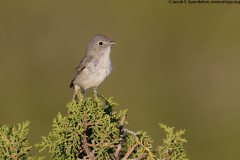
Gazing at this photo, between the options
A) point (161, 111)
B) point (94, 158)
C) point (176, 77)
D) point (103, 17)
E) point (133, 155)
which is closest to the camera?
point (94, 158)

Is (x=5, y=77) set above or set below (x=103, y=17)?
below

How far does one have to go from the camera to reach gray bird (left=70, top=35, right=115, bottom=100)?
340 inches

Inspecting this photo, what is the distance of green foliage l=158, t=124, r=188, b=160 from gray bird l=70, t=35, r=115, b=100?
348 centimetres

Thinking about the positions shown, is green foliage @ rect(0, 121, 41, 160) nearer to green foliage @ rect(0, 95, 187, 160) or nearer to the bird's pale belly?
green foliage @ rect(0, 95, 187, 160)

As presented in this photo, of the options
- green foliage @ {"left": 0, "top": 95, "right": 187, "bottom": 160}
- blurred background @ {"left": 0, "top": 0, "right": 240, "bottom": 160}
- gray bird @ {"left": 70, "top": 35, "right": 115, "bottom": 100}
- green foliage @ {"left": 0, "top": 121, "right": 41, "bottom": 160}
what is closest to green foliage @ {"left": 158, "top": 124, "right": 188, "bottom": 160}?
green foliage @ {"left": 0, "top": 95, "right": 187, "bottom": 160}

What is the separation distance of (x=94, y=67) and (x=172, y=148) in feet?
12.5

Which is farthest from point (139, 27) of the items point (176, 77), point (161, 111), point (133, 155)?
point (133, 155)

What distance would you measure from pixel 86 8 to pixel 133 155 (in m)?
12.7

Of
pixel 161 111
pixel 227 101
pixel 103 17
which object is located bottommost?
pixel 161 111

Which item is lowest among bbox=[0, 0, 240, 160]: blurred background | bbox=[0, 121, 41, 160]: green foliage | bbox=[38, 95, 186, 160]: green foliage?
bbox=[0, 121, 41, 160]: green foliage

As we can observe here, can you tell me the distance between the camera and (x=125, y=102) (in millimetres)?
15125

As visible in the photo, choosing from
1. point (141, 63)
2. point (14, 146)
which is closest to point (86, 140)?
point (14, 146)

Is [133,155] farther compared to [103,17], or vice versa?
[103,17]

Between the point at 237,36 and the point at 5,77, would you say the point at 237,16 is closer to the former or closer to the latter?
the point at 237,36
